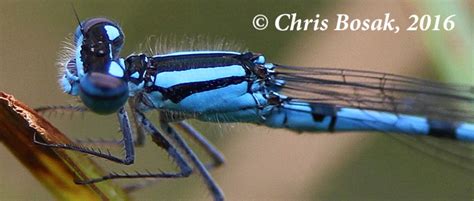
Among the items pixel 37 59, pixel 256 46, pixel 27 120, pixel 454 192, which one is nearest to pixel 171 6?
pixel 256 46

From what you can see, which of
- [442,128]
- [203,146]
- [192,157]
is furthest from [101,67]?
[442,128]

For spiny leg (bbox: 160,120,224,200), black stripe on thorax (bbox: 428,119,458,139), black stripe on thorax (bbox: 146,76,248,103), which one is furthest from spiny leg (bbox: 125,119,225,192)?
black stripe on thorax (bbox: 428,119,458,139)

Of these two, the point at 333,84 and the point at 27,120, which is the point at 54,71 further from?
the point at 27,120

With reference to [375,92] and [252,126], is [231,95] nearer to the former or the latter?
[252,126]

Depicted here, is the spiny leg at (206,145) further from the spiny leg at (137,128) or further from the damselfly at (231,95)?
the spiny leg at (137,128)

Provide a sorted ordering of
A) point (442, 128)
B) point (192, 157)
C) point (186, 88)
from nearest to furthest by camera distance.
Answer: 1. point (186, 88)
2. point (192, 157)
3. point (442, 128)

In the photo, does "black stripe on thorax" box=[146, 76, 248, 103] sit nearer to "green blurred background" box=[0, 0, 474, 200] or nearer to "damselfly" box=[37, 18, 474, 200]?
"damselfly" box=[37, 18, 474, 200]
